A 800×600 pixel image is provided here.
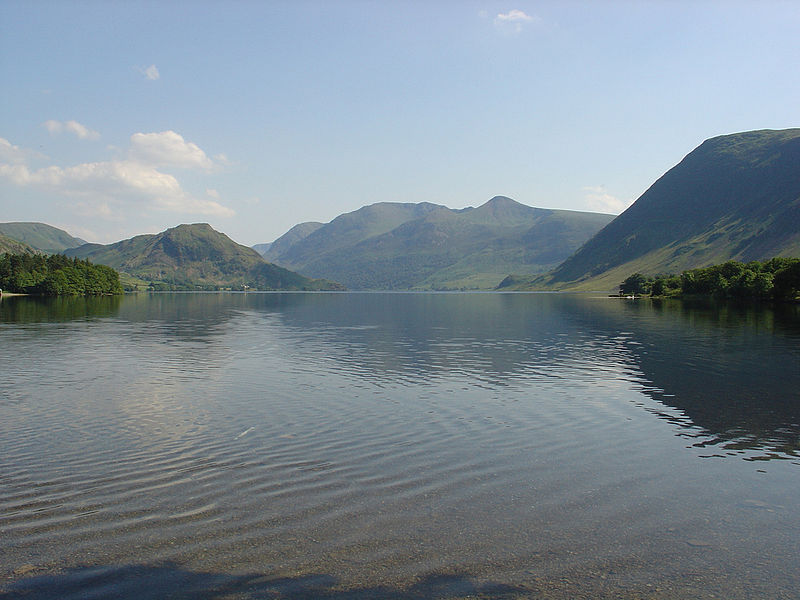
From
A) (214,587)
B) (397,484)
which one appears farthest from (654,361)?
(214,587)

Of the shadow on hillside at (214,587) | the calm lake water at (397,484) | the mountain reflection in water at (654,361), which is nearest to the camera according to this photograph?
the shadow on hillside at (214,587)

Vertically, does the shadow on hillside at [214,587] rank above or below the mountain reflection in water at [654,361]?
above

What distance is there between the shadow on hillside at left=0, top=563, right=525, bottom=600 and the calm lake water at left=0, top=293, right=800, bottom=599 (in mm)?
53

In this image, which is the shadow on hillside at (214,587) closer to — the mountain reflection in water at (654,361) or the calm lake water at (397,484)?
the calm lake water at (397,484)

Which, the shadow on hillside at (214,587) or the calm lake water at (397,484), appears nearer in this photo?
the shadow on hillside at (214,587)

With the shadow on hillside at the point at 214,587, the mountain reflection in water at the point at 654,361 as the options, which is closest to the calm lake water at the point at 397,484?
the shadow on hillside at the point at 214,587

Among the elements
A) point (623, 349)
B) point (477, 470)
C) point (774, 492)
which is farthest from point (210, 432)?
point (623, 349)

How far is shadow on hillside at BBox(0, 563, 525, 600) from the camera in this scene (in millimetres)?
13438

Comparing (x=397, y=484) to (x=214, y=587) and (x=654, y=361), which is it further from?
(x=654, y=361)

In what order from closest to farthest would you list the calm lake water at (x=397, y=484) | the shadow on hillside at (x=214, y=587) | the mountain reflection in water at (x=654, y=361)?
the shadow on hillside at (x=214, y=587), the calm lake water at (x=397, y=484), the mountain reflection in water at (x=654, y=361)

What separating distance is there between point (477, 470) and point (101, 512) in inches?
518

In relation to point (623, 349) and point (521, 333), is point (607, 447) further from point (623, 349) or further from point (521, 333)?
point (521, 333)

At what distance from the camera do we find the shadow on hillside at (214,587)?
13438mm

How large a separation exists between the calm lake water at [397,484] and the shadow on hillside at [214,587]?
0.17 feet
